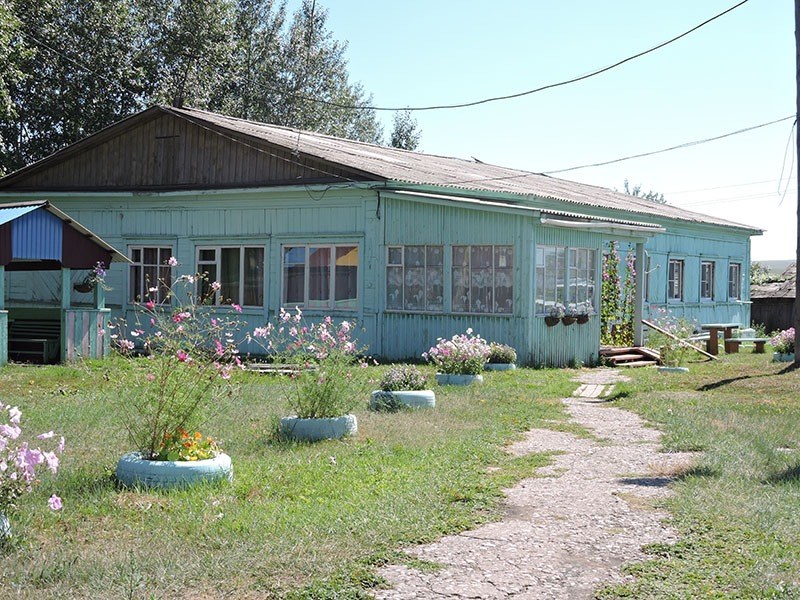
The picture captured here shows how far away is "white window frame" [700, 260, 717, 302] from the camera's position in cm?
3166

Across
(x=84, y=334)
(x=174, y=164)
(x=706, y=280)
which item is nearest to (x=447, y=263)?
(x=84, y=334)

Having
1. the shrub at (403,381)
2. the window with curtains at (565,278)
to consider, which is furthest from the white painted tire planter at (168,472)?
the window with curtains at (565,278)

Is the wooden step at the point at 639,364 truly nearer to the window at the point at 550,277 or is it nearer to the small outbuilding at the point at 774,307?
the window at the point at 550,277

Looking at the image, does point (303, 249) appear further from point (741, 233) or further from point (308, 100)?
point (308, 100)

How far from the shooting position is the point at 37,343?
1916cm

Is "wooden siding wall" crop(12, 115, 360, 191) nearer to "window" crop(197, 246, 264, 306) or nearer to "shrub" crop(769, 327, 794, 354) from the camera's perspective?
"window" crop(197, 246, 264, 306)

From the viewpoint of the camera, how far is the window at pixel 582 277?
2070 cm

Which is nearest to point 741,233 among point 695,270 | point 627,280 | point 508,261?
point 695,270

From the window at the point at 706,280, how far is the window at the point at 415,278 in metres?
13.9

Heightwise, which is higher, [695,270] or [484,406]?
[695,270]

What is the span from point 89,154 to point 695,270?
1813 cm

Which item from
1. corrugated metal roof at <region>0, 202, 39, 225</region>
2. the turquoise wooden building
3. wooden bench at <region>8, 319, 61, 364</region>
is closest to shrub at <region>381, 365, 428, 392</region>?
the turquoise wooden building

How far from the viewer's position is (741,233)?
3462 cm

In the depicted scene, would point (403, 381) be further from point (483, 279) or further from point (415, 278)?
point (415, 278)
